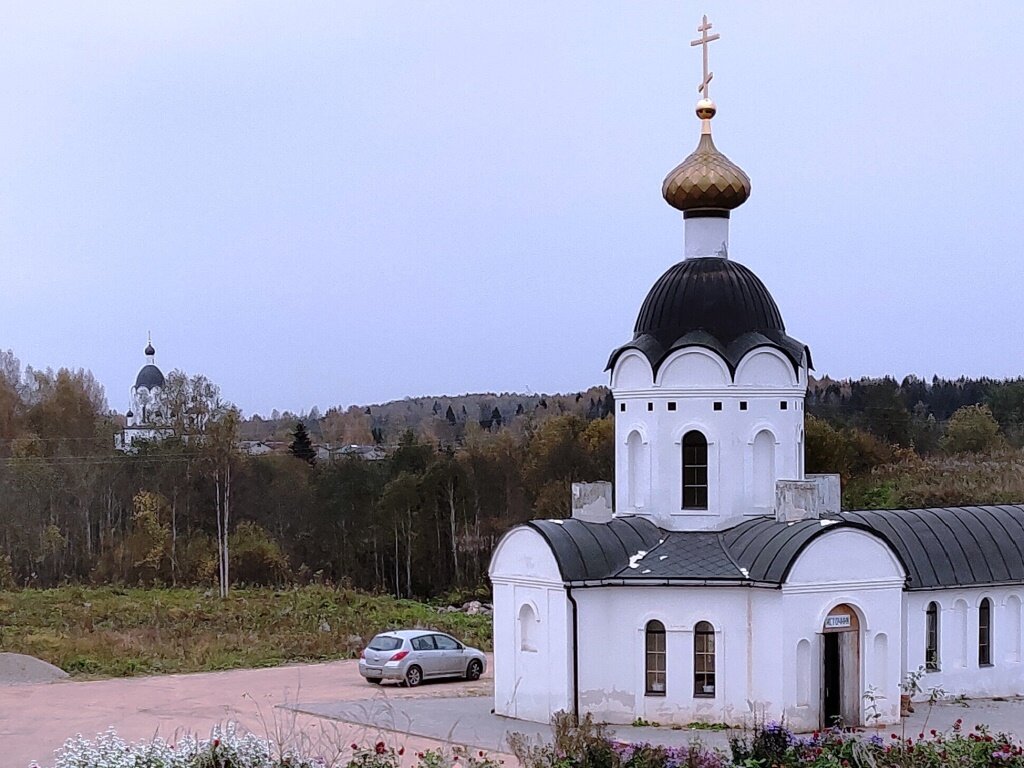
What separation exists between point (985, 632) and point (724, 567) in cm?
503

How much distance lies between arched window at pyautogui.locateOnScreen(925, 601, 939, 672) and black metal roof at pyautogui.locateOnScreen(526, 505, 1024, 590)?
0.40 meters

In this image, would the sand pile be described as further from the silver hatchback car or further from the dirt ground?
the silver hatchback car

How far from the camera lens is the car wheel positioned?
20.9 m

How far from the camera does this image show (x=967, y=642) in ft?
62.3

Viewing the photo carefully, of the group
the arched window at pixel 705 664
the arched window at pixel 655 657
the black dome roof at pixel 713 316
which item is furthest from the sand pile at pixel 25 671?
the arched window at pixel 705 664

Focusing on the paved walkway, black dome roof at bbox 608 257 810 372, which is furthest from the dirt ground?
black dome roof at bbox 608 257 810 372

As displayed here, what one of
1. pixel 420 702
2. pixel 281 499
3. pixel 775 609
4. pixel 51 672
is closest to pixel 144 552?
pixel 281 499

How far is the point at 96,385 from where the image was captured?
64.7m

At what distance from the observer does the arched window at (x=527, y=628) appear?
17125 mm

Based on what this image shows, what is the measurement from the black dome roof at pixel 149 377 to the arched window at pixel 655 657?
207 feet

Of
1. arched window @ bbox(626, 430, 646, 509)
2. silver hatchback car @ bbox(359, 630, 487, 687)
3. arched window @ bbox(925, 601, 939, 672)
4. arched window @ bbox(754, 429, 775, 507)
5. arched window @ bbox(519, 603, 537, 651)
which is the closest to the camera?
arched window @ bbox(519, 603, 537, 651)

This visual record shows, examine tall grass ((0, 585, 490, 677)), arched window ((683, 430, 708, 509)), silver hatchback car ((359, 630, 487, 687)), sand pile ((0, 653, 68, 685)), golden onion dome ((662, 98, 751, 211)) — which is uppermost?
golden onion dome ((662, 98, 751, 211))

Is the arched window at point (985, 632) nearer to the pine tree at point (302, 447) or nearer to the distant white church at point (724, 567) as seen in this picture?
the distant white church at point (724, 567)

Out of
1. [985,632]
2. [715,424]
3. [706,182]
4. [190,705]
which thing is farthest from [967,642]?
[190,705]
